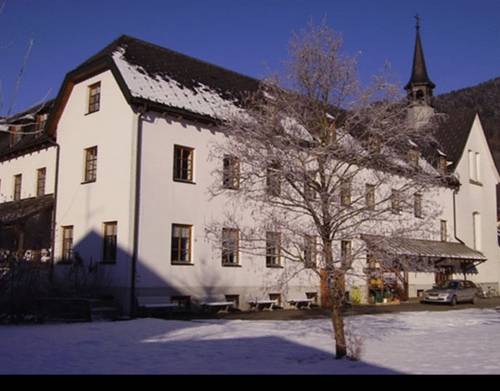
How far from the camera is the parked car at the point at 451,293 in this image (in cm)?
2952

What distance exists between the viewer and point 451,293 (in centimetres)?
2964

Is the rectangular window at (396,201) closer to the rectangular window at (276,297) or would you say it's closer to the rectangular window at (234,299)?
the rectangular window at (234,299)

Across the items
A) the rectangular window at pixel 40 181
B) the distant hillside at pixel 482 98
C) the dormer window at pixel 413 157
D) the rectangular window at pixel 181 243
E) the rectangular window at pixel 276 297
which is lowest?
the rectangular window at pixel 276 297

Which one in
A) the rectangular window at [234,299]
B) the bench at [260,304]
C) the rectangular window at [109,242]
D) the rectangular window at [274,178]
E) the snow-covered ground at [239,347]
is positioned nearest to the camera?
the snow-covered ground at [239,347]

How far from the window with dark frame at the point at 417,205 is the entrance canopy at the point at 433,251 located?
55 centimetres

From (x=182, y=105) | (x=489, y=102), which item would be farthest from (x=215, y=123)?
(x=489, y=102)

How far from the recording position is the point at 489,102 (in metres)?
90.7

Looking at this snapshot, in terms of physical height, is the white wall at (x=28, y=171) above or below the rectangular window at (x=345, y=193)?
above

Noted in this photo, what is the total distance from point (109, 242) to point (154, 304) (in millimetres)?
2948

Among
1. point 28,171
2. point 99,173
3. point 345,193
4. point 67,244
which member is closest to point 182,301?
point 67,244

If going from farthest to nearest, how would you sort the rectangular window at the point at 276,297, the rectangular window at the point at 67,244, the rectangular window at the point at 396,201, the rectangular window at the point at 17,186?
the rectangular window at the point at 17,186 < the rectangular window at the point at 276,297 < the rectangular window at the point at 67,244 < the rectangular window at the point at 396,201

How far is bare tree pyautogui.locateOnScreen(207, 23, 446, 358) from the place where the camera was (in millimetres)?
11641

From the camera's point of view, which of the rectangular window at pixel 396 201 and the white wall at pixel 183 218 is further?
the white wall at pixel 183 218

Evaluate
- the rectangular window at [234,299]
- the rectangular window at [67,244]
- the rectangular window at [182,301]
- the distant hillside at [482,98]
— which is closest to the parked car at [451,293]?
the rectangular window at [234,299]
